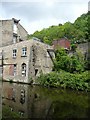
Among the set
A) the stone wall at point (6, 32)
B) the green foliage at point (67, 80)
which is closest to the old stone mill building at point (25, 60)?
the green foliage at point (67, 80)

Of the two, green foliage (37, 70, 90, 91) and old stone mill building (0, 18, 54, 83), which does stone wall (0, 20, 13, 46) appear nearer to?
old stone mill building (0, 18, 54, 83)

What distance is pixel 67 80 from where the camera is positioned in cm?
2703

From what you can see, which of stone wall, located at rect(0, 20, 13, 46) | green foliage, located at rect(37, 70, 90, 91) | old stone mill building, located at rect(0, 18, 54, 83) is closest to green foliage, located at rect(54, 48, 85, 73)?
old stone mill building, located at rect(0, 18, 54, 83)

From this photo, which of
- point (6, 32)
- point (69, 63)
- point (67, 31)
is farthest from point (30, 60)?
point (67, 31)

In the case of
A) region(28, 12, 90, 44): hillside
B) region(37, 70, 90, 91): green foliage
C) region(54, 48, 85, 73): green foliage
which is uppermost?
region(28, 12, 90, 44): hillside

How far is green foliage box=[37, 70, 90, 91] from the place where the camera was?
25466 mm

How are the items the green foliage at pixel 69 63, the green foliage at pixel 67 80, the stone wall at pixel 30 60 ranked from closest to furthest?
the green foliage at pixel 67 80 → the green foliage at pixel 69 63 → the stone wall at pixel 30 60

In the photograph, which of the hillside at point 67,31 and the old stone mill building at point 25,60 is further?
the hillside at point 67,31

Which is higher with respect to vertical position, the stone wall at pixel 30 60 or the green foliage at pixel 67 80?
the stone wall at pixel 30 60

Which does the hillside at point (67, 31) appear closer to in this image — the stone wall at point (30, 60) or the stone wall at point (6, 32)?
the stone wall at point (6, 32)

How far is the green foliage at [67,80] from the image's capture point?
25466mm

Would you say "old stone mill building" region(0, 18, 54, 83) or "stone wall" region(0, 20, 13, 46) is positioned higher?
"stone wall" region(0, 20, 13, 46)

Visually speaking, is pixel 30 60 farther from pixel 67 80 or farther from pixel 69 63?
pixel 67 80

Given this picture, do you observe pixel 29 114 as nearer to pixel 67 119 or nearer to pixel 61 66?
pixel 67 119
